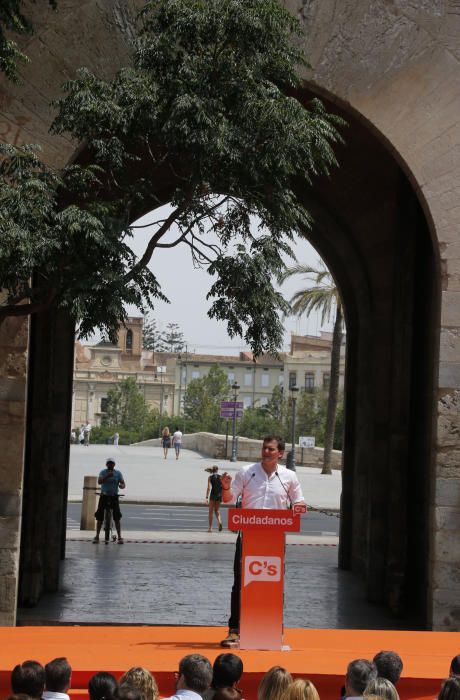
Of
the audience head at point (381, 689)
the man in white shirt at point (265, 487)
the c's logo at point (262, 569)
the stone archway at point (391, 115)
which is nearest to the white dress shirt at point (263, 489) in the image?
the man in white shirt at point (265, 487)

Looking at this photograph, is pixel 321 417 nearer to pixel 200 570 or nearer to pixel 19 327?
pixel 200 570

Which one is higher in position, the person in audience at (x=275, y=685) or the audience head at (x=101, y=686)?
the person in audience at (x=275, y=685)

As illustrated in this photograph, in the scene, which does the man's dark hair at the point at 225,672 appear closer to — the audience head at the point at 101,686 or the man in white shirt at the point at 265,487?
the audience head at the point at 101,686

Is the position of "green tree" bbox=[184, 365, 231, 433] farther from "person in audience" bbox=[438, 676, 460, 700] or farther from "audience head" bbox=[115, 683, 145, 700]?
"person in audience" bbox=[438, 676, 460, 700]

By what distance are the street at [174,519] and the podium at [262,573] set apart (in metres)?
16.4

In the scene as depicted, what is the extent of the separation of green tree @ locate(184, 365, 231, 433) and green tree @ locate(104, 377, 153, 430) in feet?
11.9

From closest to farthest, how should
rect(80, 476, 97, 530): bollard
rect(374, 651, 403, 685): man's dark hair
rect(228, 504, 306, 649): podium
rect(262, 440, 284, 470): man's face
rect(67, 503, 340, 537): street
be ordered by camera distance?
1. rect(374, 651, 403, 685): man's dark hair
2. rect(228, 504, 306, 649): podium
3. rect(262, 440, 284, 470): man's face
4. rect(80, 476, 97, 530): bollard
5. rect(67, 503, 340, 537): street

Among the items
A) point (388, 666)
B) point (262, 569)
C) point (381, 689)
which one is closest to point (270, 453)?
point (262, 569)

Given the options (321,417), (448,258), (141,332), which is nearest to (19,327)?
(448,258)

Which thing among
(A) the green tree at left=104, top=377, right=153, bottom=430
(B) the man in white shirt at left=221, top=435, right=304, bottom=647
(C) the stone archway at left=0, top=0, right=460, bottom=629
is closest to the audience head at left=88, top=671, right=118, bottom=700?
(B) the man in white shirt at left=221, top=435, right=304, bottom=647

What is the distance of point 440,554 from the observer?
37.8 feet

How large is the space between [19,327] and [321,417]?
225 feet

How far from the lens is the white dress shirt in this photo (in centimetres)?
959

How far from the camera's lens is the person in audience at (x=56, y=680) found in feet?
20.4
